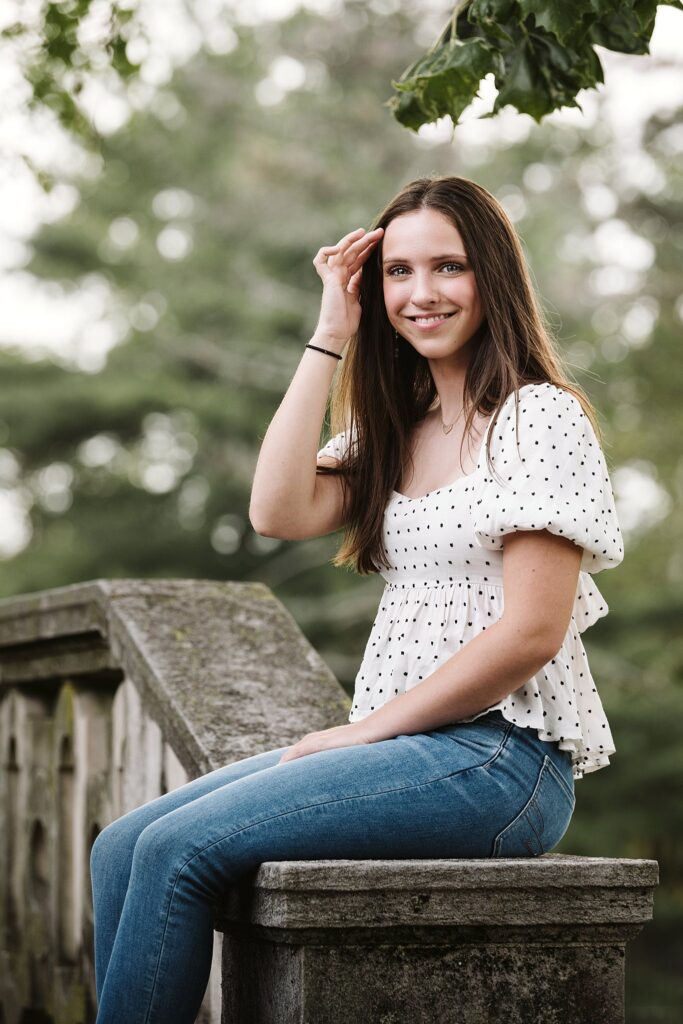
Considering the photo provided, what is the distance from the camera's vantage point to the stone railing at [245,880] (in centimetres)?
201

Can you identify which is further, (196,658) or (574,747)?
(196,658)

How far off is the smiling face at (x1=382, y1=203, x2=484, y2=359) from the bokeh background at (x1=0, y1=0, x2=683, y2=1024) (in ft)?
36.5

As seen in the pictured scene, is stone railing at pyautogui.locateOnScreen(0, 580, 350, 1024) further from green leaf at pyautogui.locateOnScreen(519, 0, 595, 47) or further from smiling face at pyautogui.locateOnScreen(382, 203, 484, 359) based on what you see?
green leaf at pyautogui.locateOnScreen(519, 0, 595, 47)

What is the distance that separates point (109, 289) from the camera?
16.6 metres

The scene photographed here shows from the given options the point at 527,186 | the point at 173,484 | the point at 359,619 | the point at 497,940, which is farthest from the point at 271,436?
the point at 527,186

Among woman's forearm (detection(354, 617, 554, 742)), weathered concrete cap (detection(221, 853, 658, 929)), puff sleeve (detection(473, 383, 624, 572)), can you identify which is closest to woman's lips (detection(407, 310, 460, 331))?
puff sleeve (detection(473, 383, 624, 572))

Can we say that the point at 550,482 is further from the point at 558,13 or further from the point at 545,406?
the point at 558,13

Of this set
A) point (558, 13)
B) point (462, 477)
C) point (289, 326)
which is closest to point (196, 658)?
point (462, 477)

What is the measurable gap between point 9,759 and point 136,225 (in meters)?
14.5

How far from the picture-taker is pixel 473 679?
7.31 feet

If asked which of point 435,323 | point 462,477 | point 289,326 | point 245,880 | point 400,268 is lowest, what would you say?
point 245,880

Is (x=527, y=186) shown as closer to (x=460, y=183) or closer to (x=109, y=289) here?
(x=109, y=289)

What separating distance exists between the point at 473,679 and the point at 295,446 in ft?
2.15

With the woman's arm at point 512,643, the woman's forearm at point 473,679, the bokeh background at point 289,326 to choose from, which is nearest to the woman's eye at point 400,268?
the woman's arm at point 512,643
